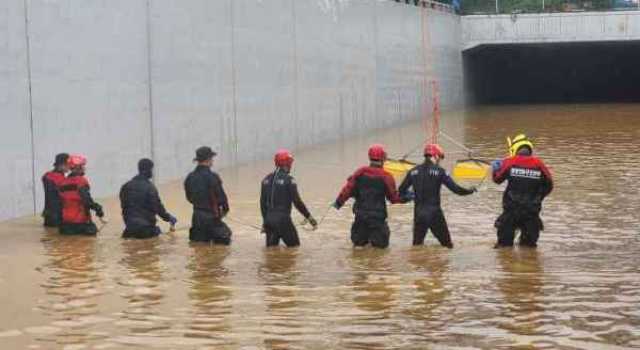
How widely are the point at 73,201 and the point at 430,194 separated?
15.1 feet

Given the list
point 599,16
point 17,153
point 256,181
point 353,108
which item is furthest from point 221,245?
Answer: point 599,16

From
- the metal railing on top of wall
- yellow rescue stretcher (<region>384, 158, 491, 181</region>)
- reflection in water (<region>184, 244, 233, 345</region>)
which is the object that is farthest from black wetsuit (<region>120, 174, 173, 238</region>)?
the metal railing on top of wall

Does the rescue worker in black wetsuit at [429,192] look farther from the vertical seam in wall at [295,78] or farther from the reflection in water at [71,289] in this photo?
the vertical seam in wall at [295,78]

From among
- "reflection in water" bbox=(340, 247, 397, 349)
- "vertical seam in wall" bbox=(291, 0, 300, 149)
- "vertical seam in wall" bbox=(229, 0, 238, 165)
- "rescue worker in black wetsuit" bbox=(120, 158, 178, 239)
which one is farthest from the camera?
"vertical seam in wall" bbox=(291, 0, 300, 149)

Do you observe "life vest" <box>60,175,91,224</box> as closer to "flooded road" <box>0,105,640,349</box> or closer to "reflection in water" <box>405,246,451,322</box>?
"flooded road" <box>0,105,640,349</box>

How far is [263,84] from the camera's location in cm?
2711

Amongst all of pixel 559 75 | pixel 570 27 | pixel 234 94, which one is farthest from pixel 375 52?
pixel 559 75

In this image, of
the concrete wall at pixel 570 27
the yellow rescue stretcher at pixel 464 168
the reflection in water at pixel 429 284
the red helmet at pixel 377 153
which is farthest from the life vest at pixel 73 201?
the concrete wall at pixel 570 27

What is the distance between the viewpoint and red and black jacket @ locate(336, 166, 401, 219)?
13.1 m

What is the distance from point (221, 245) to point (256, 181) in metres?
8.71

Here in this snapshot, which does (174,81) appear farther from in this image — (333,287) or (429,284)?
(429,284)

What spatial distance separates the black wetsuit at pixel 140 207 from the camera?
14094 mm

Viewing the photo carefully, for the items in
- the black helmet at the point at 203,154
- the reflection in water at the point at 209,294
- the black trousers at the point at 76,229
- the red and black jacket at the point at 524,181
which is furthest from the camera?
the black trousers at the point at 76,229

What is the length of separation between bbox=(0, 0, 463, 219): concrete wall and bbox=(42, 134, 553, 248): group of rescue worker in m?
3.20
